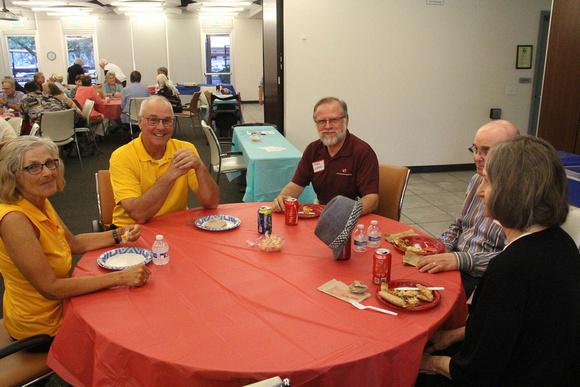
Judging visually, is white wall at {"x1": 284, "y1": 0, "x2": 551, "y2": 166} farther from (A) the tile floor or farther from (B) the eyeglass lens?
(B) the eyeglass lens

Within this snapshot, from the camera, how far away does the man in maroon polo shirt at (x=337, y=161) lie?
270cm

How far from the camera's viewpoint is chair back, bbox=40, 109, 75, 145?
615 centimetres

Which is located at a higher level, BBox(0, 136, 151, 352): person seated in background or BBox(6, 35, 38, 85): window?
BBox(6, 35, 38, 85): window

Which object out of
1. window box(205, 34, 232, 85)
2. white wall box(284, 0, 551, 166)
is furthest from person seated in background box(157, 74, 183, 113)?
window box(205, 34, 232, 85)

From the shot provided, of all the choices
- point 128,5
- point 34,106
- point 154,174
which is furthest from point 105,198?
point 128,5

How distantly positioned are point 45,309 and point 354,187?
1803 mm

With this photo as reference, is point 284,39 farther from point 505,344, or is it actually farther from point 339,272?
point 505,344

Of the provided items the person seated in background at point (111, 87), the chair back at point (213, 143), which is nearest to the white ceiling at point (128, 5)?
the person seated in background at point (111, 87)

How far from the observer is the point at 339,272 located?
171 centimetres

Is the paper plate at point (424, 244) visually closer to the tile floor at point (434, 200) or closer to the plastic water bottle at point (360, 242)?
the plastic water bottle at point (360, 242)

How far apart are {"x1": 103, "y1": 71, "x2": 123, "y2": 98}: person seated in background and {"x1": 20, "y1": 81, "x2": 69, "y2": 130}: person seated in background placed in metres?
3.24

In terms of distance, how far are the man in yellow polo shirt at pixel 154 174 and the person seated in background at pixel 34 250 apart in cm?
47

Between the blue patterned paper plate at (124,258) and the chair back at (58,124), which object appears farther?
the chair back at (58,124)

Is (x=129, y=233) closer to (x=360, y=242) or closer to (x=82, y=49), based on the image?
(x=360, y=242)
